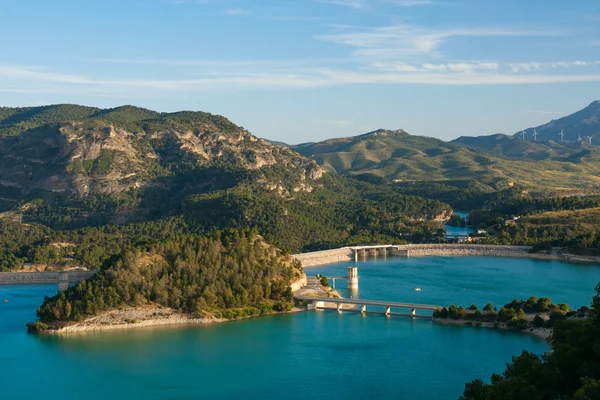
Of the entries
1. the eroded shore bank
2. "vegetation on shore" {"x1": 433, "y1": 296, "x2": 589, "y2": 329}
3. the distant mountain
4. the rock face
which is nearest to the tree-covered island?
"vegetation on shore" {"x1": 433, "y1": 296, "x2": 589, "y2": 329}

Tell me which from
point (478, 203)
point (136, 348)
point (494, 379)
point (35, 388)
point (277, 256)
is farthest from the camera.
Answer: point (478, 203)

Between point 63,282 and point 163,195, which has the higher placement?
point 163,195

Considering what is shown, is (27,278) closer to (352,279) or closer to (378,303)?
(352,279)

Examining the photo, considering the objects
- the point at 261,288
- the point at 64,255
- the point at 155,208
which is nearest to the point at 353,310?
the point at 261,288

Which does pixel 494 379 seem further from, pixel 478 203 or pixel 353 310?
pixel 478 203

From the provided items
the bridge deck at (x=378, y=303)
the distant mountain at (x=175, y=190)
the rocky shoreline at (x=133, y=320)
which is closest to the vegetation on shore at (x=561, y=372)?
the bridge deck at (x=378, y=303)

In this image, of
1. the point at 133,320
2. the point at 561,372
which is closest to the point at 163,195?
the point at 133,320
